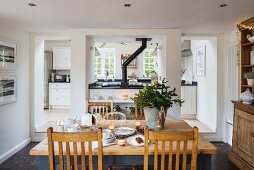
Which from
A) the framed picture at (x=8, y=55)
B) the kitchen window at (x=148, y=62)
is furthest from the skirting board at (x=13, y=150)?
the kitchen window at (x=148, y=62)

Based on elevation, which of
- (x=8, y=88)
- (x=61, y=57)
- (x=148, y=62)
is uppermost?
(x=61, y=57)

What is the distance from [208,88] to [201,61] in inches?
33.4

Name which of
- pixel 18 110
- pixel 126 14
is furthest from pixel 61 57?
pixel 126 14

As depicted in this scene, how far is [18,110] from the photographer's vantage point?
4.29 meters

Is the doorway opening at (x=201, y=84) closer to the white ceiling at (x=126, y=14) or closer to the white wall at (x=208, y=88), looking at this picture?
the white wall at (x=208, y=88)

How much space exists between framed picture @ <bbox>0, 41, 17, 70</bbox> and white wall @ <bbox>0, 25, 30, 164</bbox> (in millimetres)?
96

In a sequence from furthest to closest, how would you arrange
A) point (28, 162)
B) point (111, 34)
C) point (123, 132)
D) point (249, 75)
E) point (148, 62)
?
point (148, 62) → point (111, 34) → point (28, 162) → point (249, 75) → point (123, 132)

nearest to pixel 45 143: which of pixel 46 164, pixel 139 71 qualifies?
pixel 46 164

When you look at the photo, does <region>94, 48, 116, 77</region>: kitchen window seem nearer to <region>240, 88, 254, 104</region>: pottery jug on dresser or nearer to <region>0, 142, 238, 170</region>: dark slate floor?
<region>0, 142, 238, 170</region>: dark slate floor

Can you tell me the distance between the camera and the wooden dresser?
10.4ft

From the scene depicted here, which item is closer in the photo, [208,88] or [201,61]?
[208,88]

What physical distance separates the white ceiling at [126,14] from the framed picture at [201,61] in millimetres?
1557

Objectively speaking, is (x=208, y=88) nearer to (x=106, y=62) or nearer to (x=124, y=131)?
(x=124, y=131)

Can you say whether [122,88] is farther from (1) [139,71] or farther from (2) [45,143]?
(1) [139,71]
